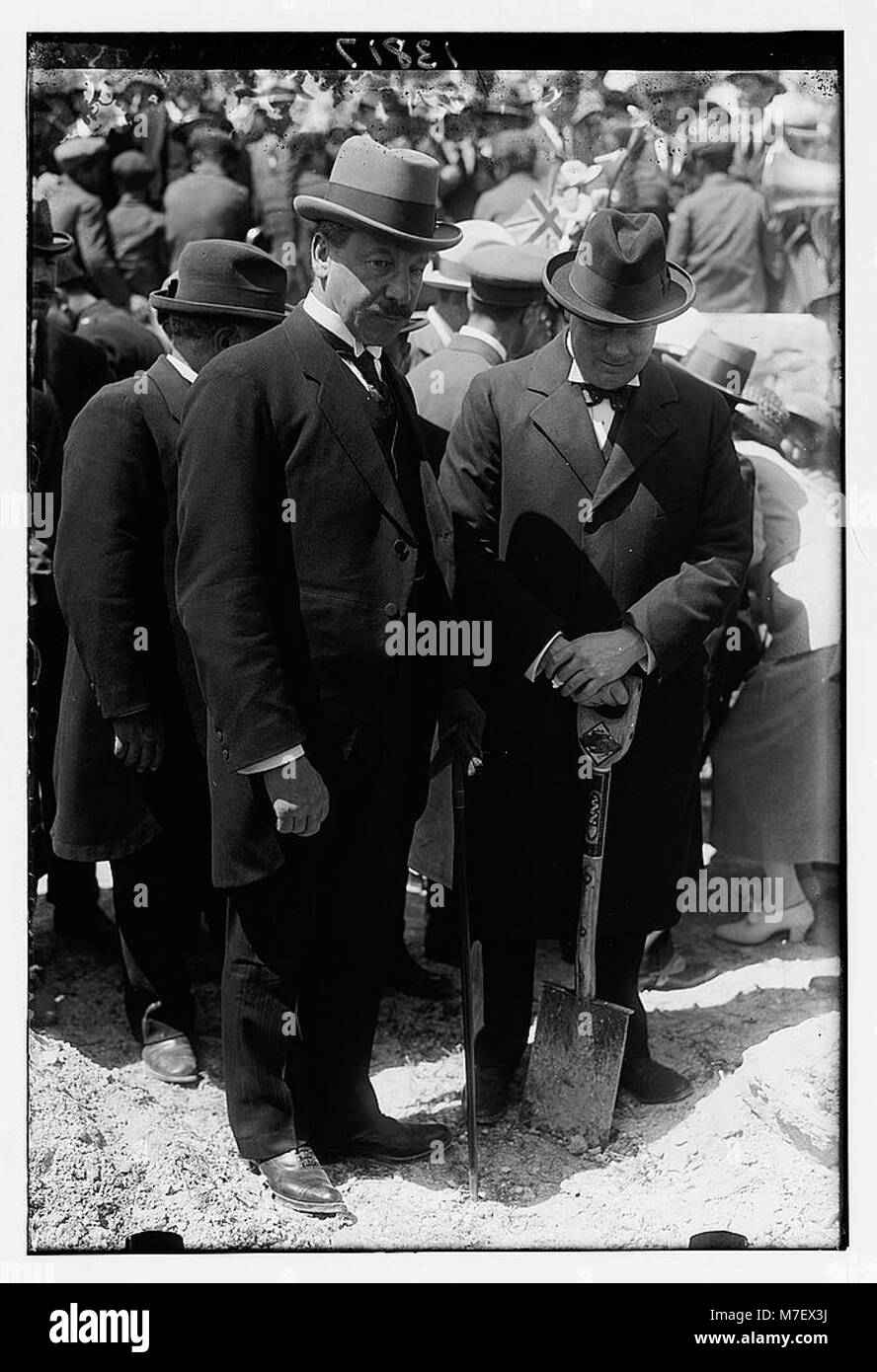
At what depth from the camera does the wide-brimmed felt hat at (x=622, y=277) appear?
4.01 meters

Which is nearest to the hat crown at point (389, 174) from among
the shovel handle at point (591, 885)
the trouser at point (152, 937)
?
the shovel handle at point (591, 885)

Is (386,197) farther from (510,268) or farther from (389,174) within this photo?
(510,268)

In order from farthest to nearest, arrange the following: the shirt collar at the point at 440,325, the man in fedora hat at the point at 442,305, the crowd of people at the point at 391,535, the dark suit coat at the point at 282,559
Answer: the shirt collar at the point at 440,325 → the man in fedora hat at the point at 442,305 → the crowd of people at the point at 391,535 → the dark suit coat at the point at 282,559

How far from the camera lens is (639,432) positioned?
4109 mm

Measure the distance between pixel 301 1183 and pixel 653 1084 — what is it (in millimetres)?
902

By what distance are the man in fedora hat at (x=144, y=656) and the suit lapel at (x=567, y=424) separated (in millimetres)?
642

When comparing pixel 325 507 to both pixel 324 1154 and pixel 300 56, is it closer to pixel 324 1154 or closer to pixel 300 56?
pixel 300 56

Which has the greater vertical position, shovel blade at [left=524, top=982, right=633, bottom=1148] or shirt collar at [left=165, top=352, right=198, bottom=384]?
shirt collar at [left=165, top=352, right=198, bottom=384]

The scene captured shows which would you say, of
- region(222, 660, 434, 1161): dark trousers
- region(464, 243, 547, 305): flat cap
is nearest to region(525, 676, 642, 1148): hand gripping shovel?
region(222, 660, 434, 1161): dark trousers

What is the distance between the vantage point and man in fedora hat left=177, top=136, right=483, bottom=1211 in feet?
12.1

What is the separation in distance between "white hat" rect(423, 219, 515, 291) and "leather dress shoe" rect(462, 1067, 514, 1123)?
1.98m

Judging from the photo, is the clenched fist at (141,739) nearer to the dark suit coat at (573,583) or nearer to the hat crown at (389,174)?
the dark suit coat at (573,583)

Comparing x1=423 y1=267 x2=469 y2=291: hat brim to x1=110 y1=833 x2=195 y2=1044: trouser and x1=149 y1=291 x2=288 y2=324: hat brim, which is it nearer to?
x1=149 y1=291 x2=288 y2=324: hat brim

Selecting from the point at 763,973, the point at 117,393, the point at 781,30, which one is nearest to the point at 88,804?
the point at 117,393
